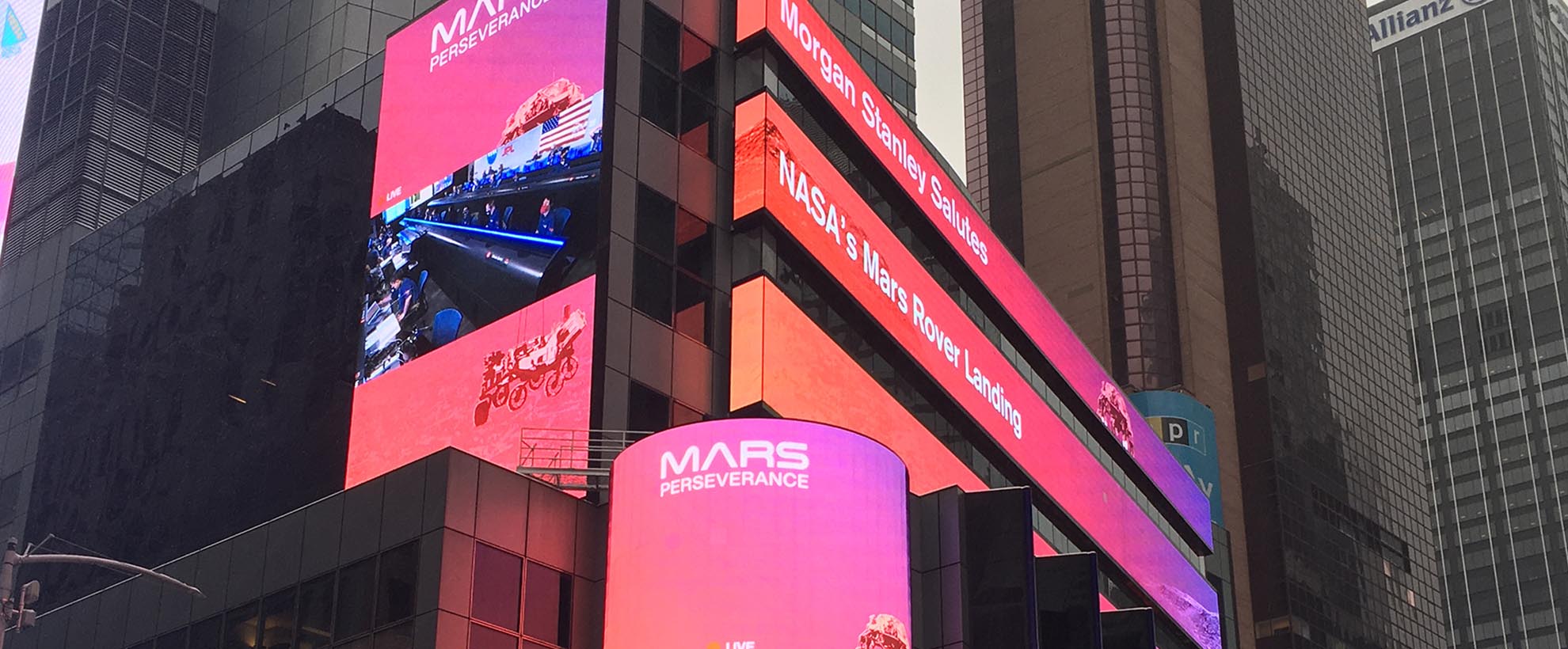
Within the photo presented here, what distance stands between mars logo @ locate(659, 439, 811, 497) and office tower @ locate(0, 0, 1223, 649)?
3.13 metres

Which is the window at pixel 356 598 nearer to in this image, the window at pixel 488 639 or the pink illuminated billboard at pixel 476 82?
the window at pixel 488 639

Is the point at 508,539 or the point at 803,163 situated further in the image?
the point at 803,163

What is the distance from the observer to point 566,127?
170ft

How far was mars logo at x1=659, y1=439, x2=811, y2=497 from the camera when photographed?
41.5 m

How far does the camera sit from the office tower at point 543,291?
49.5 m

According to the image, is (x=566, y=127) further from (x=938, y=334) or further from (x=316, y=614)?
(x=938, y=334)

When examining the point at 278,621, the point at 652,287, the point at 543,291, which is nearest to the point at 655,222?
the point at 652,287

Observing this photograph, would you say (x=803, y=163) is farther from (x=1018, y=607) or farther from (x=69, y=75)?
(x=69, y=75)

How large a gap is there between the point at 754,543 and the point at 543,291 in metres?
12.1

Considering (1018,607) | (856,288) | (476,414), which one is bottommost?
(1018,607)

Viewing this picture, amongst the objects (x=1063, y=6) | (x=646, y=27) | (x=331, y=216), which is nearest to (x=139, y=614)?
(x=331, y=216)

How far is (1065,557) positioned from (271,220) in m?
29.4

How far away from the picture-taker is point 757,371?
49.6 meters

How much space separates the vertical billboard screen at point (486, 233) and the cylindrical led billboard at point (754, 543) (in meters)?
4.34
